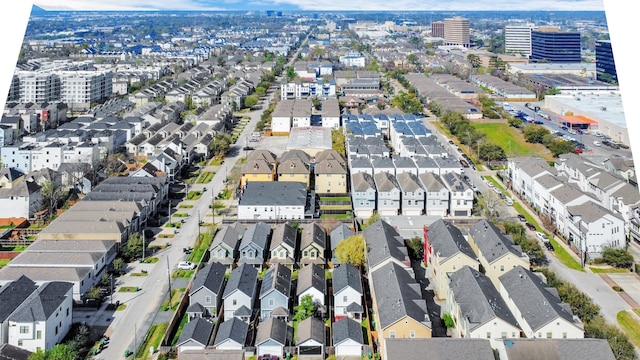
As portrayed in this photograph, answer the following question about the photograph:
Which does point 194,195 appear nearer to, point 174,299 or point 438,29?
point 174,299

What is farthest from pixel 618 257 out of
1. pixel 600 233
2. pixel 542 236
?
pixel 542 236

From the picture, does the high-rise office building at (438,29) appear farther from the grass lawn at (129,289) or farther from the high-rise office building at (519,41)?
the grass lawn at (129,289)

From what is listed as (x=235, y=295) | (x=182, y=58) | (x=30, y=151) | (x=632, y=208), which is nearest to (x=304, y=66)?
(x=182, y=58)

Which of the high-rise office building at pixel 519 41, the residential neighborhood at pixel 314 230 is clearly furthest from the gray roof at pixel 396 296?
the high-rise office building at pixel 519 41

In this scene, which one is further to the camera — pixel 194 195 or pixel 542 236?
pixel 194 195

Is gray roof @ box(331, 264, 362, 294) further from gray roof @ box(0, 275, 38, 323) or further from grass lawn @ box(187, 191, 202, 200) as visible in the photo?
grass lawn @ box(187, 191, 202, 200)

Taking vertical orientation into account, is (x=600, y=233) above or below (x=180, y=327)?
above
